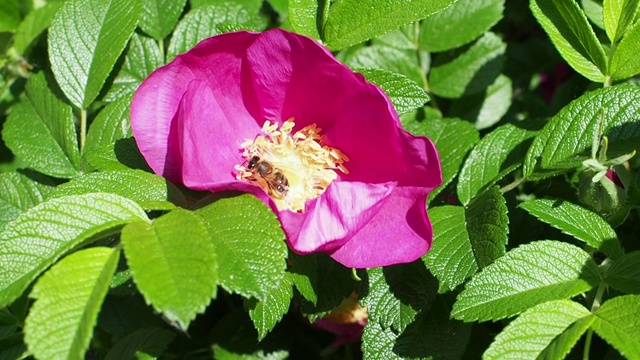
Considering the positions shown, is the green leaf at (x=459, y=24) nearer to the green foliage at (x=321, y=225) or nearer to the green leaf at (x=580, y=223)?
the green foliage at (x=321, y=225)

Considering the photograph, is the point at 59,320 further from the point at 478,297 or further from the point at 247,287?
the point at 478,297

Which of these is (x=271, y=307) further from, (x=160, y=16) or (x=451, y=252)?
(x=160, y=16)

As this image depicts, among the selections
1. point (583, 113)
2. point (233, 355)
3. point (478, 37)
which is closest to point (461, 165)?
point (583, 113)

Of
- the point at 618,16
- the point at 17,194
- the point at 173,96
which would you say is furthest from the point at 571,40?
the point at 17,194

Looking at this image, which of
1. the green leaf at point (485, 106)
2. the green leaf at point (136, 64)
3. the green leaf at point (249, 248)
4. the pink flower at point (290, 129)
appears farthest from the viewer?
the green leaf at point (485, 106)

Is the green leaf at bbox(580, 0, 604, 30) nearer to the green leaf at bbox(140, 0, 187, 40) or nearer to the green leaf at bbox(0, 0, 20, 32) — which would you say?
the green leaf at bbox(140, 0, 187, 40)

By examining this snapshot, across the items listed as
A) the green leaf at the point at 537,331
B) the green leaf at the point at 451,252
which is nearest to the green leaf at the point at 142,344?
the green leaf at the point at 451,252
